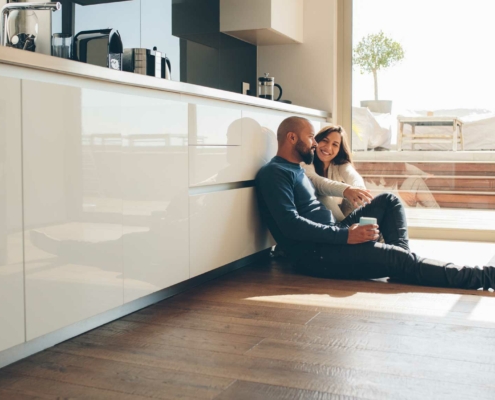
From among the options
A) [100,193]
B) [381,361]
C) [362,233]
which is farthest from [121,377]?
[362,233]

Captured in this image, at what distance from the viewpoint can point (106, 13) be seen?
3.16m

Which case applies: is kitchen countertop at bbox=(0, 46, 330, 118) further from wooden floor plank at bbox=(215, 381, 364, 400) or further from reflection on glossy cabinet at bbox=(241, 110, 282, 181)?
wooden floor plank at bbox=(215, 381, 364, 400)

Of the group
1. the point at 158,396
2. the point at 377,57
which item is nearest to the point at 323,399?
the point at 158,396

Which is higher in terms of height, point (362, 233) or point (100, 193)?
point (100, 193)

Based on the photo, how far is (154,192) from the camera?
267 cm

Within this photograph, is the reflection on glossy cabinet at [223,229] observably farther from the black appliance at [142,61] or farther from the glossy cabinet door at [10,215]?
the glossy cabinet door at [10,215]

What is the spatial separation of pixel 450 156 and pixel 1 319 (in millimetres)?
3792

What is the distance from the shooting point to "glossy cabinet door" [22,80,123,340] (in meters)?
2.03

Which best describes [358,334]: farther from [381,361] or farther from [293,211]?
[293,211]

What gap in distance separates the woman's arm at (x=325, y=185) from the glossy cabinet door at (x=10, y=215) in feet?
7.54

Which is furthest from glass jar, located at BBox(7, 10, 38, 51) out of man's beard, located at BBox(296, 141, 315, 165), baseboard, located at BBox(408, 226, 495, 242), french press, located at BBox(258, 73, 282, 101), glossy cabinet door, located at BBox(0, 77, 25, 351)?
baseboard, located at BBox(408, 226, 495, 242)

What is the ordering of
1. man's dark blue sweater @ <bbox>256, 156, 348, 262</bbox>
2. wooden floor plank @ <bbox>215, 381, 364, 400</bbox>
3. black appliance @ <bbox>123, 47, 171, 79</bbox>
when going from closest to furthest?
wooden floor plank @ <bbox>215, 381, 364, 400</bbox>, black appliance @ <bbox>123, 47, 171, 79</bbox>, man's dark blue sweater @ <bbox>256, 156, 348, 262</bbox>

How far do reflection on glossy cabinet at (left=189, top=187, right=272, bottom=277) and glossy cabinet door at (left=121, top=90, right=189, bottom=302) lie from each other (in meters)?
0.10

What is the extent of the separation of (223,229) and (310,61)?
222 centimetres
